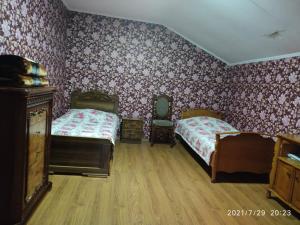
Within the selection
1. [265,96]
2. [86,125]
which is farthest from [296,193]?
[86,125]

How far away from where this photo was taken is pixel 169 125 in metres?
5.20

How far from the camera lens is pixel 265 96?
427 cm

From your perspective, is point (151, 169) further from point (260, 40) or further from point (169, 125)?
point (260, 40)

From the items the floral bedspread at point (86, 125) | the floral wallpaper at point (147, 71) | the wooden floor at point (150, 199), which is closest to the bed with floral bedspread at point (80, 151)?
the floral bedspread at point (86, 125)

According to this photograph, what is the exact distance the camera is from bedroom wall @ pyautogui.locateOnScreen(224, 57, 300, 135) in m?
3.61

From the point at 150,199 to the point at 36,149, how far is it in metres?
1.30

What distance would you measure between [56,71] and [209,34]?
8.60 ft

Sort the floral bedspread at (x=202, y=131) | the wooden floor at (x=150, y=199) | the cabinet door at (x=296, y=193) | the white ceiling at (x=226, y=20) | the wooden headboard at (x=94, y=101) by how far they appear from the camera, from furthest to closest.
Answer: the wooden headboard at (x=94, y=101), the floral bedspread at (x=202, y=131), the white ceiling at (x=226, y=20), the cabinet door at (x=296, y=193), the wooden floor at (x=150, y=199)

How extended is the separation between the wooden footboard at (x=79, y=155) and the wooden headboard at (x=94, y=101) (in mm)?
1864

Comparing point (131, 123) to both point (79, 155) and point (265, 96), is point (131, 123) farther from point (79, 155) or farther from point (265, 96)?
point (265, 96)

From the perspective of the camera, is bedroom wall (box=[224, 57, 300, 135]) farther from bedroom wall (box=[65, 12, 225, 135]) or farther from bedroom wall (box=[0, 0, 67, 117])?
bedroom wall (box=[0, 0, 67, 117])

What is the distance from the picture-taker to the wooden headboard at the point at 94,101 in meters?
5.16

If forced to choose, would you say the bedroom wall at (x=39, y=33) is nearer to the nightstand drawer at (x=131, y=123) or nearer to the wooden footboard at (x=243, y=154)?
the nightstand drawer at (x=131, y=123)

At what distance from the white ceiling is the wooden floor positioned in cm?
196
